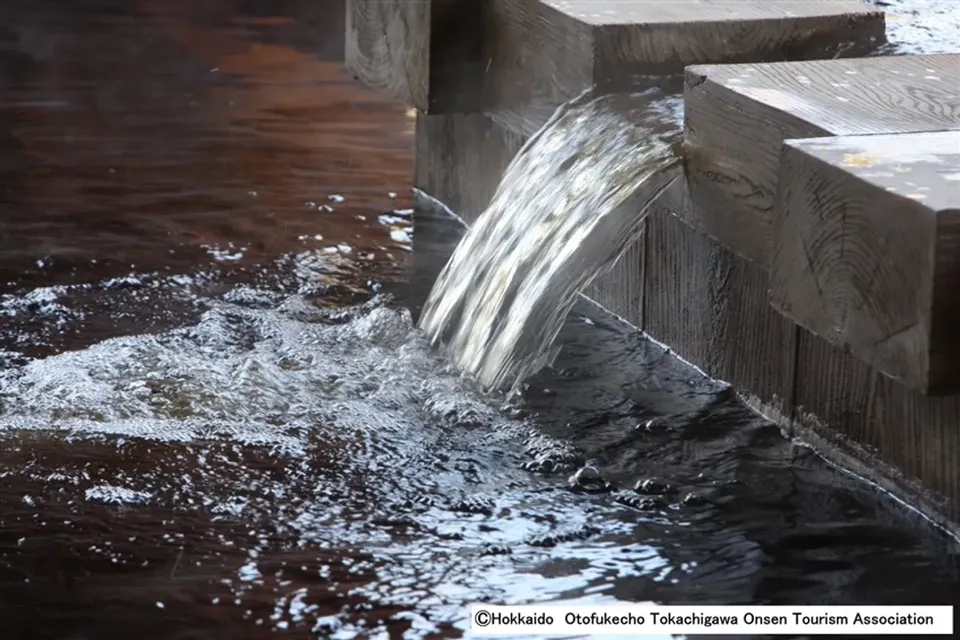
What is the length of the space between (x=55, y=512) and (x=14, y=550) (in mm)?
163

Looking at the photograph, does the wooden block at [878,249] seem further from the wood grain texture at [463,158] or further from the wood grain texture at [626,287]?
the wood grain texture at [463,158]

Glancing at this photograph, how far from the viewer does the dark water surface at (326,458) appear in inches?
100.0

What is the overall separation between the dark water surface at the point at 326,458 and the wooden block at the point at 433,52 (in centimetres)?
50

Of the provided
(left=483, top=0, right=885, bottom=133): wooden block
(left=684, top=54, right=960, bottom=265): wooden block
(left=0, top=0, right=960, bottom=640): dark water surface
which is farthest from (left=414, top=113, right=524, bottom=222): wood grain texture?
(left=684, top=54, right=960, bottom=265): wooden block

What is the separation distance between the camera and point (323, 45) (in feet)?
26.0

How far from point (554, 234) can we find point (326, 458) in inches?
37.7

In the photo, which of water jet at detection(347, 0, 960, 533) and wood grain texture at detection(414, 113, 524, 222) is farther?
wood grain texture at detection(414, 113, 524, 222)

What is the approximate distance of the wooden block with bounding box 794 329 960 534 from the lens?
276 centimetres

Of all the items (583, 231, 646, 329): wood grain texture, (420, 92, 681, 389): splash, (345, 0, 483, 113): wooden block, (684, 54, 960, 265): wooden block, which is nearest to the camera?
(684, 54, 960, 265): wooden block

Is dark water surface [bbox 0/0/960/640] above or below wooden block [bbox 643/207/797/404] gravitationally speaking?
below

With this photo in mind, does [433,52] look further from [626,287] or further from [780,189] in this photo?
[780,189]

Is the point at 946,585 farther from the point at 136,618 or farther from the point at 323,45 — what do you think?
the point at 323,45

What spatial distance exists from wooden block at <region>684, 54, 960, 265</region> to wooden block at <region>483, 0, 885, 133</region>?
48 cm

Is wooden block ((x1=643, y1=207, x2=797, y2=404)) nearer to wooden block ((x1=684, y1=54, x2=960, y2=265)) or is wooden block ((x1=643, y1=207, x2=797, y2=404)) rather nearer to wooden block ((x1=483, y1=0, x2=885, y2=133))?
wooden block ((x1=684, y1=54, x2=960, y2=265))
